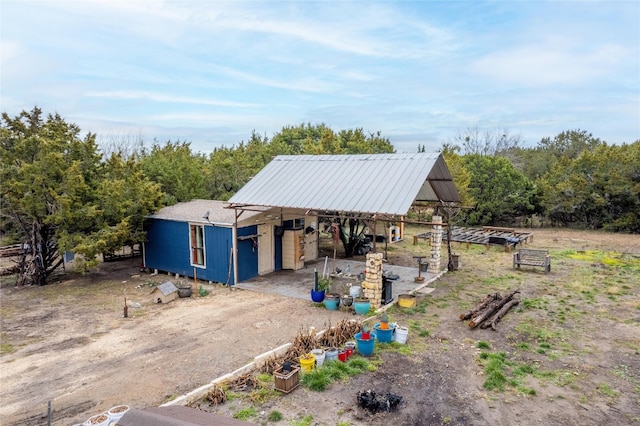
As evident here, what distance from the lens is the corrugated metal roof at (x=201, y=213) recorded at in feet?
46.2

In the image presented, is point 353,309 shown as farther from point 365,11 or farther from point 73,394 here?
point 365,11

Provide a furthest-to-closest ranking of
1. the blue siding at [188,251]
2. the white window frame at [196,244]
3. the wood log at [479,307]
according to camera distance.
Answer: the white window frame at [196,244] < the blue siding at [188,251] < the wood log at [479,307]

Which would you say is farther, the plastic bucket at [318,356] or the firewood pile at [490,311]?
the firewood pile at [490,311]

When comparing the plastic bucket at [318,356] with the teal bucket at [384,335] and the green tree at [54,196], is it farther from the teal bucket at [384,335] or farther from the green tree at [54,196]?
the green tree at [54,196]

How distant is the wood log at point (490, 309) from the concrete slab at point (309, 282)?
2555 millimetres

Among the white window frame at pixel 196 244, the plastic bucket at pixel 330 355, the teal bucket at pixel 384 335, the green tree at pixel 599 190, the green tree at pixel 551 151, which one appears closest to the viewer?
the plastic bucket at pixel 330 355

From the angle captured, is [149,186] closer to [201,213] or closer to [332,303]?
[201,213]

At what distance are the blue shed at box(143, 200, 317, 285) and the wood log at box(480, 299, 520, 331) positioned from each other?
25.1 ft

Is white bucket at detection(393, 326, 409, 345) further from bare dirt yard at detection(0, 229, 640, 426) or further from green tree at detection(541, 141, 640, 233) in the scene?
green tree at detection(541, 141, 640, 233)

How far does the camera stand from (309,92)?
27.8m

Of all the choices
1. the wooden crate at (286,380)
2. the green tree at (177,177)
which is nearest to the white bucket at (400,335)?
the wooden crate at (286,380)

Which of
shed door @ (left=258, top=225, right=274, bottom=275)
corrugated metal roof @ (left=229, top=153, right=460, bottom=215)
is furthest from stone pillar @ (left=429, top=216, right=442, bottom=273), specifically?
shed door @ (left=258, top=225, right=274, bottom=275)

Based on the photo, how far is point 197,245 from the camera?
14648mm

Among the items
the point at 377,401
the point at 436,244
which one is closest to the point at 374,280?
the point at 436,244
